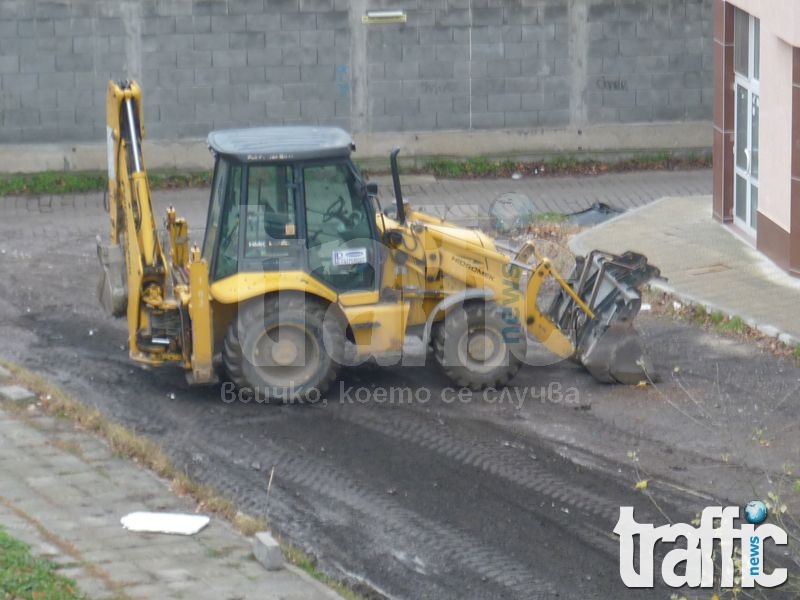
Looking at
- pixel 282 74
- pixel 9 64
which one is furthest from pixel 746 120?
pixel 9 64

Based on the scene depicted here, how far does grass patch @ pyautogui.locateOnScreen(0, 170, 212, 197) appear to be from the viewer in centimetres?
2031

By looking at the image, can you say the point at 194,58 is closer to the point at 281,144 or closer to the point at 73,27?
the point at 73,27

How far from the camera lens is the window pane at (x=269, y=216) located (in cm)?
1187

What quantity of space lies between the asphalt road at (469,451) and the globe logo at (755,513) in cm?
10

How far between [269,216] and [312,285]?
67 centimetres

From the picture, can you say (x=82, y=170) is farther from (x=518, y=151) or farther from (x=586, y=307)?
(x=586, y=307)

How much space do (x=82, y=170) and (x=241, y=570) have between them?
1275 centimetres

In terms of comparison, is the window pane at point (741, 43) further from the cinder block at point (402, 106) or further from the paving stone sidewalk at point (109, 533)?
the paving stone sidewalk at point (109, 533)

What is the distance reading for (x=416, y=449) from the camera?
11.2 meters

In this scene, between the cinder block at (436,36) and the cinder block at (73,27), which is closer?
the cinder block at (73,27)

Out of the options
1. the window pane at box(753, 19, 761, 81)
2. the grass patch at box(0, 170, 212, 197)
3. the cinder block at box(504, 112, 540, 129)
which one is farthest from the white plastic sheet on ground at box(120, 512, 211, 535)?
the cinder block at box(504, 112, 540, 129)

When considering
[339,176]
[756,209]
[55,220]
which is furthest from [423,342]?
[55,220]

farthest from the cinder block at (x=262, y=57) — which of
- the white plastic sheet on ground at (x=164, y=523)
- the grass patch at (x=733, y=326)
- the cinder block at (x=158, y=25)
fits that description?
the white plastic sheet on ground at (x=164, y=523)

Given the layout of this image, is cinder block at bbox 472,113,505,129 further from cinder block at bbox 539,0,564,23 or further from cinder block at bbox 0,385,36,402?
cinder block at bbox 0,385,36,402
